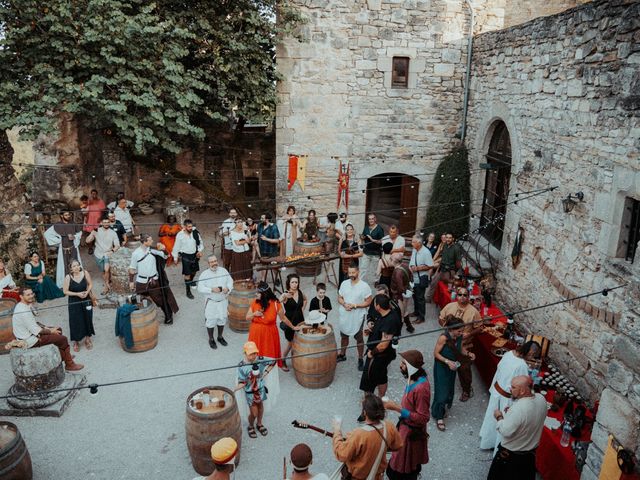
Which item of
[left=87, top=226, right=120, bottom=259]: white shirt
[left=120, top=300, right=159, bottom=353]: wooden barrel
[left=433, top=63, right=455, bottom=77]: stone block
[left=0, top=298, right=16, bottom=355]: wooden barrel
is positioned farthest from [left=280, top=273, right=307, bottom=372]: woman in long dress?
[left=433, top=63, right=455, bottom=77]: stone block

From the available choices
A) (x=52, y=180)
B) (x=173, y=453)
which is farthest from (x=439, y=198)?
(x=52, y=180)

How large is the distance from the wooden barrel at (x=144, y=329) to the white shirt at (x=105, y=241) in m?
2.64

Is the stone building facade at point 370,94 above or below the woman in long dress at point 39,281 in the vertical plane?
above

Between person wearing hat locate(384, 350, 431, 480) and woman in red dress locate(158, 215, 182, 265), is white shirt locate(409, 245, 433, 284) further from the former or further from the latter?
woman in red dress locate(158, 215, 182, 265)

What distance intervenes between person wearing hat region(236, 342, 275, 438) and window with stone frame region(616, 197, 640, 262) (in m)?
4.32

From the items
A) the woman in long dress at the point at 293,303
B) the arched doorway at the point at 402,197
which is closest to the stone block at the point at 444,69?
the arched doorway at the point at 402,197

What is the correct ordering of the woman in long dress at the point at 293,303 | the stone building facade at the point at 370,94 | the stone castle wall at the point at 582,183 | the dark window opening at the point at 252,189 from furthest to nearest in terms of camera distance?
1. the dark window opening at the point at 252,189
2. the stone building facade at the point at 370,94
3. the woman in long dress at the point at 293,303
4. the stone castle wall at the point at 582,183

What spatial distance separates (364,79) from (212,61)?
3346 millimetres

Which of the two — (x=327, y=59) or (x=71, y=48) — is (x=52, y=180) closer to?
(x=71, y=48)

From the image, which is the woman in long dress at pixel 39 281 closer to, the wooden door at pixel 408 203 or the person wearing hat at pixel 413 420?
the person wearing hat at pixel 413 420

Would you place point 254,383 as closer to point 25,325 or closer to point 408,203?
point 25,325

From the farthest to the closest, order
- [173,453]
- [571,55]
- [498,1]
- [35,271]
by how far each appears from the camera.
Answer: [498,1], [35,271], [571,55], [173,453]

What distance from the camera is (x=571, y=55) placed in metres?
7.11

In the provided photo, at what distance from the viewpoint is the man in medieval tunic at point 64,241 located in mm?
10023
